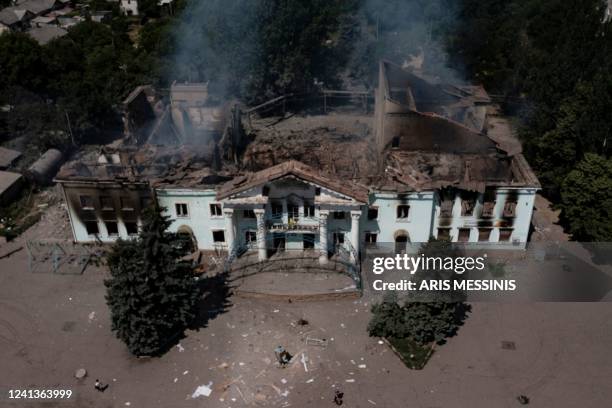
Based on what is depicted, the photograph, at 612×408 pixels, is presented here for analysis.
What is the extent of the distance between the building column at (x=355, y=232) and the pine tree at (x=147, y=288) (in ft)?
35.4

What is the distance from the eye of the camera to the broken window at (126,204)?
3784cm

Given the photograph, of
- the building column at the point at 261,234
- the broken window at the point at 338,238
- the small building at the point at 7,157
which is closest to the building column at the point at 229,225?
the building column at the point at 261,234

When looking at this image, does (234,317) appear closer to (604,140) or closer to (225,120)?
(225,120)

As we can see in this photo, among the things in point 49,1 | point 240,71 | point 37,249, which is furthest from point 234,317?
point 49,1

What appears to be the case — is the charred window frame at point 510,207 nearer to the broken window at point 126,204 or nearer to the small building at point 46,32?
the broken window at point 126,204

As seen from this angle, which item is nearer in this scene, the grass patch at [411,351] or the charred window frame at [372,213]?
the grass patch at [411,351]

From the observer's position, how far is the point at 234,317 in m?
34.0

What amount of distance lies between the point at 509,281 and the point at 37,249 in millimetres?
32942

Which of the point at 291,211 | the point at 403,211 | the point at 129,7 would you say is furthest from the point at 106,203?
the point at 129,7

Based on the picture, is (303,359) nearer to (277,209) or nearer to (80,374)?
(277,209)

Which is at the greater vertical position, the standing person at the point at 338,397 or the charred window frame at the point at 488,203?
the charred window frame at the point at 488,203

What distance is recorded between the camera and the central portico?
34.2m

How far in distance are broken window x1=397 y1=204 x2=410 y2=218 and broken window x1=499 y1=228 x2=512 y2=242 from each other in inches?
272

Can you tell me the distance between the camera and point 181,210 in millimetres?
37688
